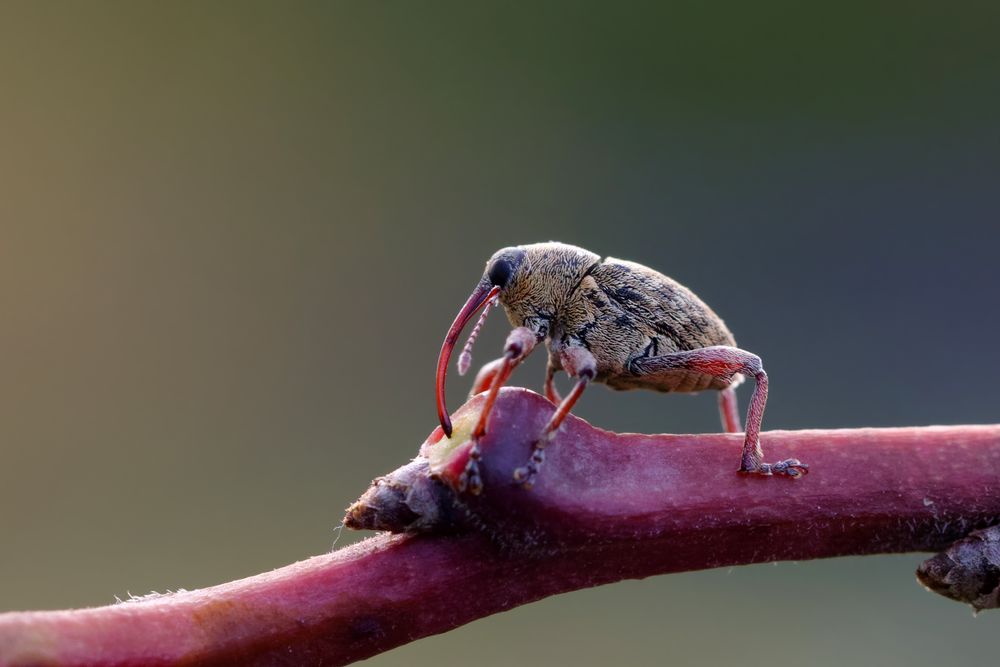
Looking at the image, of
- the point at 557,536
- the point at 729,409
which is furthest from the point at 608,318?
the point at 557,536

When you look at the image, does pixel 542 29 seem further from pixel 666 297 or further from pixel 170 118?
pixel 666 297

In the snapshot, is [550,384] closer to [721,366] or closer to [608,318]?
[608,318]

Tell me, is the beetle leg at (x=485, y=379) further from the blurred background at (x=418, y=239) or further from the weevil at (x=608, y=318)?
the blurred background at (x=418, y=239)

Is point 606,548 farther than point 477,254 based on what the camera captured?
No

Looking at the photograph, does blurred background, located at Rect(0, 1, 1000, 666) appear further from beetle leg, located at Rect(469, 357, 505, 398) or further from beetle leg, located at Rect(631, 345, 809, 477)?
beetle leg, located at Rect(469, 357, 505, 398)

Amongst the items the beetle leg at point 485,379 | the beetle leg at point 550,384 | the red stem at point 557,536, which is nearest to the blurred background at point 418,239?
the beetle leg at point 550,384

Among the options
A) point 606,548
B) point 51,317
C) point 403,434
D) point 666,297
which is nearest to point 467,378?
point 403,434
